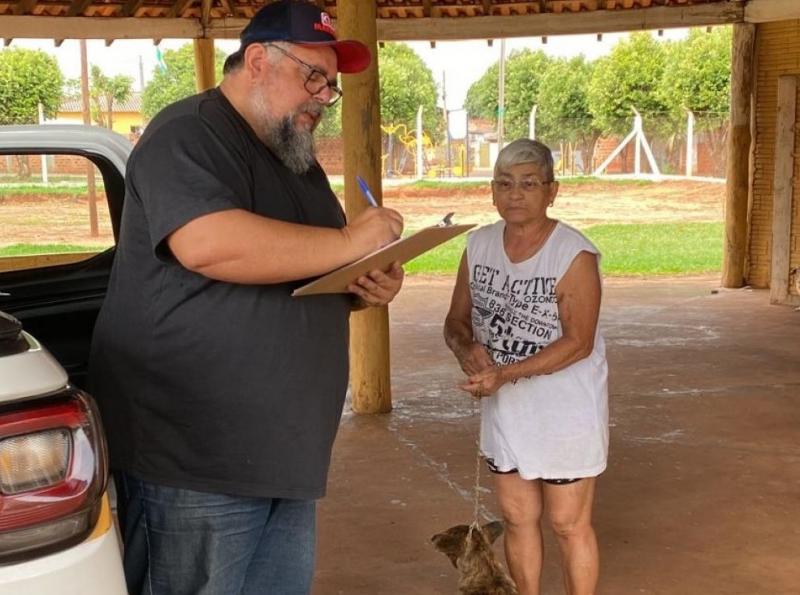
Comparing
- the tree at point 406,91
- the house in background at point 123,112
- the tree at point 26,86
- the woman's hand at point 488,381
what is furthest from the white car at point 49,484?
the house in background at point 123,112

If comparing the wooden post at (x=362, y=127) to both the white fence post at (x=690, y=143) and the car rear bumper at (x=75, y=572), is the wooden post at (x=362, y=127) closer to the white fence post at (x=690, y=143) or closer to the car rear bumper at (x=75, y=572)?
the car rear bumper at (x=75, y=572)

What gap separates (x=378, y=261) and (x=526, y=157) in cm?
124

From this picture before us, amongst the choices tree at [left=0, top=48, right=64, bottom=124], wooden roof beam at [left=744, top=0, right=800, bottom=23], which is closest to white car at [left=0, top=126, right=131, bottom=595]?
wooden roof beam at [left=744, top=0, right=800, bottom=23]

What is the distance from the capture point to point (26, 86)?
3759cm

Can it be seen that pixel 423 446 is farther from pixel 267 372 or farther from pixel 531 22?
pixel 531 22

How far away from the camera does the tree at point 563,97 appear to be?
35.0 metres

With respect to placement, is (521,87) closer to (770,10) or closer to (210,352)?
(770,10)

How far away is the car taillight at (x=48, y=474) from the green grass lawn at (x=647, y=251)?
11825 millimetres

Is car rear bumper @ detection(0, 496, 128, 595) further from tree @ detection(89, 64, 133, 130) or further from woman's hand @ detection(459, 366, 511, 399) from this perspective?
tree @ detection(89, 64, 133, 130)

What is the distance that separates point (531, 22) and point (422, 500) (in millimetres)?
8557

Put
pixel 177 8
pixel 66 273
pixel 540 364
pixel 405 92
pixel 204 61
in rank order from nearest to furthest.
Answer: pixel 540 364
pixel 66 273
pixel 177 8
pixel 204 61
pixel 405 92

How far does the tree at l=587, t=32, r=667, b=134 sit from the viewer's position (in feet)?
118

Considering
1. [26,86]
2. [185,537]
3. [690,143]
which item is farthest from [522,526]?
[26,86]

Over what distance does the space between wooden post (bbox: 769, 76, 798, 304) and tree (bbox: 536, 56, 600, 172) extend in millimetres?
22281
